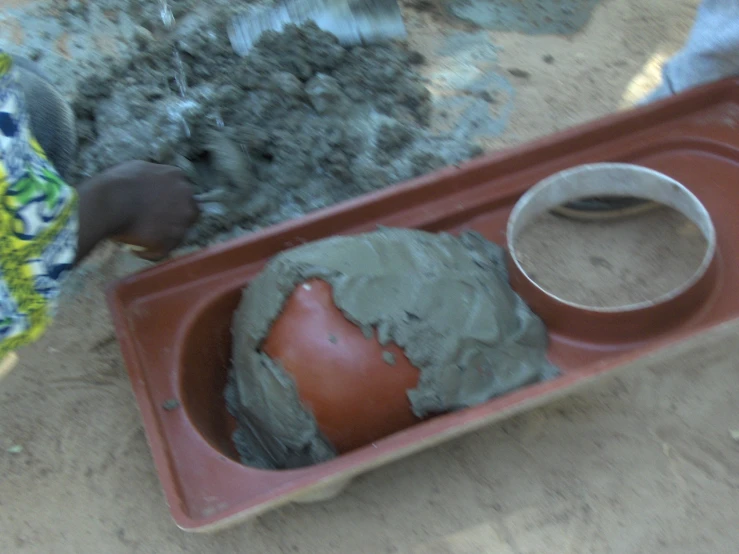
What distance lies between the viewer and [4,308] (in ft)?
3.07

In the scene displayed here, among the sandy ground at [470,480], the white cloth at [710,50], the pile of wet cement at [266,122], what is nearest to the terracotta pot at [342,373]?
the sandy ground at [470,480]

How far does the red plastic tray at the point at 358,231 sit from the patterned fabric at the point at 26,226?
0.22m

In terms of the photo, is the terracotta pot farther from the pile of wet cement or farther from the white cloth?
the white cloth

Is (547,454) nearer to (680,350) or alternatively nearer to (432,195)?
(680,350)

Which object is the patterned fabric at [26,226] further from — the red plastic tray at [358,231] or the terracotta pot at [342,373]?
the terracotta pot at [342,373]

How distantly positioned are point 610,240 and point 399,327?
552 millimetres

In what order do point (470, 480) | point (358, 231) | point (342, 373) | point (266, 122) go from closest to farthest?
point (342, 373), point (470, 480), point (358, 231), point (266, 122)

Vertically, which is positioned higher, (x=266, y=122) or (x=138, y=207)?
(x=138, y=207)

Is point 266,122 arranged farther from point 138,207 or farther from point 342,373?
point 342,373

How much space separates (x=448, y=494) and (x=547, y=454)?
0.18 metres

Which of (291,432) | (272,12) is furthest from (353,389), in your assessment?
(272,12)

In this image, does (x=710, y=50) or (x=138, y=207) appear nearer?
(x=138, y=207)

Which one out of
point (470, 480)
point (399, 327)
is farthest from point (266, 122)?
point (470, 480)

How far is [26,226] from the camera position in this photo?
923 mm
